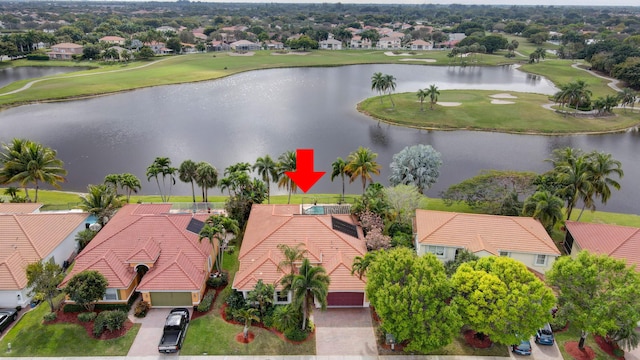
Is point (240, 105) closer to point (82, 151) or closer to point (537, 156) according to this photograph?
point (82, 151)

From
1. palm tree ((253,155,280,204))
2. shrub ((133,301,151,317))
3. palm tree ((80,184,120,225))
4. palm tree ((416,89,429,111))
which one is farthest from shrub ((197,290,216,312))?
palm tree ((416,89,429,111))

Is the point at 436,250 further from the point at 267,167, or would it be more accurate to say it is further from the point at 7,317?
the point at 7,317

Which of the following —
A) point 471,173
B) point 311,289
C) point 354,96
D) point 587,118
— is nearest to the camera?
point 311,289

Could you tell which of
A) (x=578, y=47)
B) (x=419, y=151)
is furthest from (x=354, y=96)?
(x=578, y=47)

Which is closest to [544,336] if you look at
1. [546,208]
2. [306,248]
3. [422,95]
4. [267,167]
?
[546,208]

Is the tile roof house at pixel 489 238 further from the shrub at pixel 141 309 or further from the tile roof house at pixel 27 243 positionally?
the tile roof house at pixel 27 243

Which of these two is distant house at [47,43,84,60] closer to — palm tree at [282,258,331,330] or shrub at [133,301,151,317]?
shrub at [133,301,151,317]
